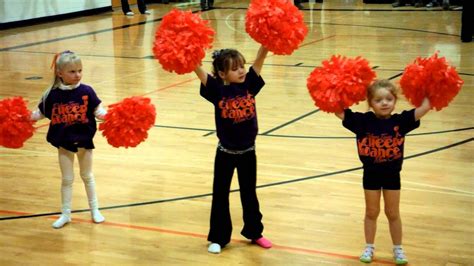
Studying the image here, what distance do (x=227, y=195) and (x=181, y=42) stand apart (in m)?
0.94

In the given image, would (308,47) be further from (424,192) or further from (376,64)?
(424,192)

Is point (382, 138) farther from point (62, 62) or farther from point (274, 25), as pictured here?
point (62, 62)

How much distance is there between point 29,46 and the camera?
1326 cm

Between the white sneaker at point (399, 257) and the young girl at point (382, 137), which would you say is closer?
the young girl at point (382, 137)

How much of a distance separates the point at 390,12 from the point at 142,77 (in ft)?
30.4

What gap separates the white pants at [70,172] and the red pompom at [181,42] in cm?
104

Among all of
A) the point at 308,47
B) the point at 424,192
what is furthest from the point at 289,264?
the point at 308,47

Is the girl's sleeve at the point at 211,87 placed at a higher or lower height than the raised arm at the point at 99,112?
higher

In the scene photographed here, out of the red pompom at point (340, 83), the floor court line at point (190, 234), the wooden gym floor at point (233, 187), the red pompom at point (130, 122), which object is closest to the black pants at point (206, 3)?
the wooden gym floor at point (233, 187)

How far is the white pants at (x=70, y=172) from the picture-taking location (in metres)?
4.80

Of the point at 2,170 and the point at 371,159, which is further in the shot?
the point at 2,170

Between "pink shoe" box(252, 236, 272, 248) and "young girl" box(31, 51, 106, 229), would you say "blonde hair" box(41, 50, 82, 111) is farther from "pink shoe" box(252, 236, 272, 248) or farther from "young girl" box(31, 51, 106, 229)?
"pink shoe" box(252, 236, 272, 248)

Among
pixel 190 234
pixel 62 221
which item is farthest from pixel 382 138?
pixel 62 221

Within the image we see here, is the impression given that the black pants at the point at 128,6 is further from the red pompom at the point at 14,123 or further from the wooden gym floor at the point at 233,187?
the red pompom at the point at 14,123
